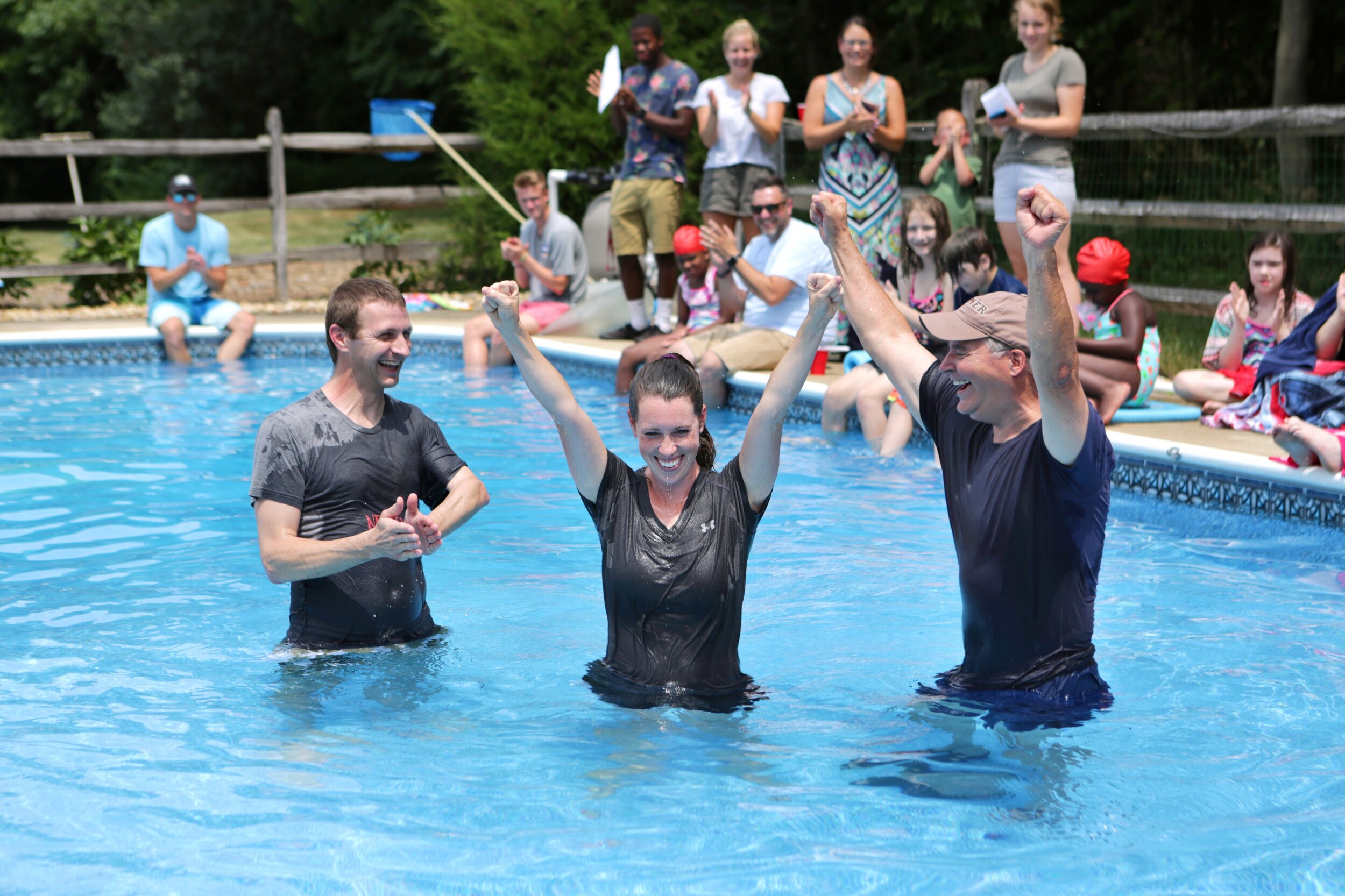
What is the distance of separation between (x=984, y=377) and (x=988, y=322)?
15 cm

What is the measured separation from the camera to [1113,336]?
7.43 meters

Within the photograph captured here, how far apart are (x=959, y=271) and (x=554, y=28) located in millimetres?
7713

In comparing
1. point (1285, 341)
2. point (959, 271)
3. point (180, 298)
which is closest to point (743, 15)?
point (180, 298)

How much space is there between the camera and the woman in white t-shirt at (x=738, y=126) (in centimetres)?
1008

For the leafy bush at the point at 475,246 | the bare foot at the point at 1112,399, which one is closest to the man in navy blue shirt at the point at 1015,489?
the bare foot at the point at 1112,399

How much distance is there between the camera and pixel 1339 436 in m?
5.77

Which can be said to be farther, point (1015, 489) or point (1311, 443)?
point (1311, 443)

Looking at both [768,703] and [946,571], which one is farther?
[946,571]

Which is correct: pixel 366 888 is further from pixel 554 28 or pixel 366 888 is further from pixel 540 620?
pixel 554 28

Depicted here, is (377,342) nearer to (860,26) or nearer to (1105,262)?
(1105,262)

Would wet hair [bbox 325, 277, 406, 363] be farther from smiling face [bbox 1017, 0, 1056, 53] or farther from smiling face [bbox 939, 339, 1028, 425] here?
smiling face [bbox 1017, 0, 1056, 53]

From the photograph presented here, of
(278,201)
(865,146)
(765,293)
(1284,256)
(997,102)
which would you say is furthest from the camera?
(278,201)

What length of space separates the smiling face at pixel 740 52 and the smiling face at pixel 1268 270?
4.19 metres

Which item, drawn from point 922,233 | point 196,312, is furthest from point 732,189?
point 196,312
